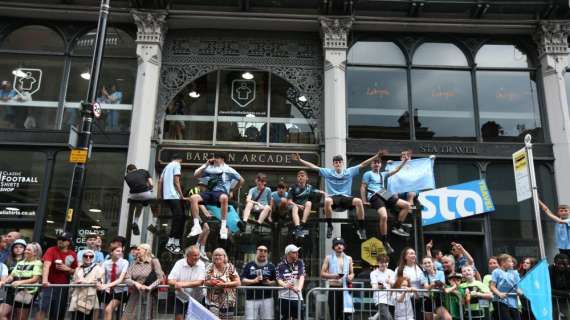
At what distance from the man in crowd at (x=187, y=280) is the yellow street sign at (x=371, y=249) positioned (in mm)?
4639

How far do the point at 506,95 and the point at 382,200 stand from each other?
655 cm

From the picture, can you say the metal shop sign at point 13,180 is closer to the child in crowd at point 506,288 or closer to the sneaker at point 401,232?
the sneaker at point 401,232

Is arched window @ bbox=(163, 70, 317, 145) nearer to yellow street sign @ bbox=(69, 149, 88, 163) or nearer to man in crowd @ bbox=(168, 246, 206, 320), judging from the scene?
yellow street sign @ bbox=(69, 149, 88, 163)

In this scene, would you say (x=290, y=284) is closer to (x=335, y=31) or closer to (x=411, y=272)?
(x=411, y=272)

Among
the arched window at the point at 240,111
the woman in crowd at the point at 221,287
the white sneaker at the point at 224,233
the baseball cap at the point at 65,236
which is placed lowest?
the woman in crowd at the point at 221,287

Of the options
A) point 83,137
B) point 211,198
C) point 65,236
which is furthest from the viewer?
point 211,198

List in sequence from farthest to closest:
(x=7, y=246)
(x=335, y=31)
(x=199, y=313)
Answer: (x=335, y=31)
(x=7, y=246)
(x=199, y=313)

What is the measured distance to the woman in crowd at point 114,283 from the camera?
725 centimetres

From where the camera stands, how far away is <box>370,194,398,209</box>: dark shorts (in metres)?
10.3

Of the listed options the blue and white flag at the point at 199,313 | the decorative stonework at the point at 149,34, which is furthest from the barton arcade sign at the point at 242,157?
the blue and white flag at the point at 199,313

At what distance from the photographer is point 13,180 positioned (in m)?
13.0

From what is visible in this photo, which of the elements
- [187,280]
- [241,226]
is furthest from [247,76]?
[187,280]

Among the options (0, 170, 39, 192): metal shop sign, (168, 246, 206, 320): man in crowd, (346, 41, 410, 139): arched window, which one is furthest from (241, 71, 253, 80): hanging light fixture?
(168, 246, 206, 320): man in crowd

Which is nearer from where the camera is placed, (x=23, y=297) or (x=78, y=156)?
(x=23, y=297)
